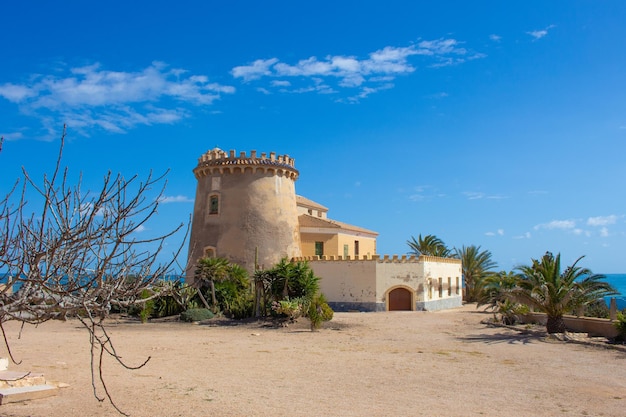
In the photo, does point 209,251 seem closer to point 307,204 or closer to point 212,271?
point 212,271

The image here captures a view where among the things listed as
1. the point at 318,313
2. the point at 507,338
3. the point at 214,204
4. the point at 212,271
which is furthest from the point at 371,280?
the point at 507,338

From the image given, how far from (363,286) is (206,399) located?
22885 mm

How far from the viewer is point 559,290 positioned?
18641 mm

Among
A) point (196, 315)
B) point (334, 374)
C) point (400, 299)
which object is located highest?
point (400, 299)

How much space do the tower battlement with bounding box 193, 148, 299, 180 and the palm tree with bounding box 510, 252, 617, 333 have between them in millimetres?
18730

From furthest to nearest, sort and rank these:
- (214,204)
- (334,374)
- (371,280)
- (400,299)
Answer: (214,204)
(400,299)
(371,280)
(334,374)

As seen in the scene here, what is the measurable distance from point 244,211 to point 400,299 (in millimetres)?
10789

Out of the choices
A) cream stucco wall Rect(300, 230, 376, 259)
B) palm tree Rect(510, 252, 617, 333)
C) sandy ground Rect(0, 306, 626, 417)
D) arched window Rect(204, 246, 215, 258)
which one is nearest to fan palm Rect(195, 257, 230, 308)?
arched window Rect(204, 246, 215, 258)

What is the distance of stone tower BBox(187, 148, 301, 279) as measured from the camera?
1305 inches

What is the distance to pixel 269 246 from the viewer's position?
33406 mm

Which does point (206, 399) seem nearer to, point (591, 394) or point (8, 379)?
point (8, 379)

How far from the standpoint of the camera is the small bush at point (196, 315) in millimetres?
25856

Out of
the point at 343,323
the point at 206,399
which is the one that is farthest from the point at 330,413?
the point at 343,323

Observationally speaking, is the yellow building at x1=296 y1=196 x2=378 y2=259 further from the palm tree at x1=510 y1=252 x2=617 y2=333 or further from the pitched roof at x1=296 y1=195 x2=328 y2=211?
the palm tree at x1=510 y1=252 x2=617 y2=333
